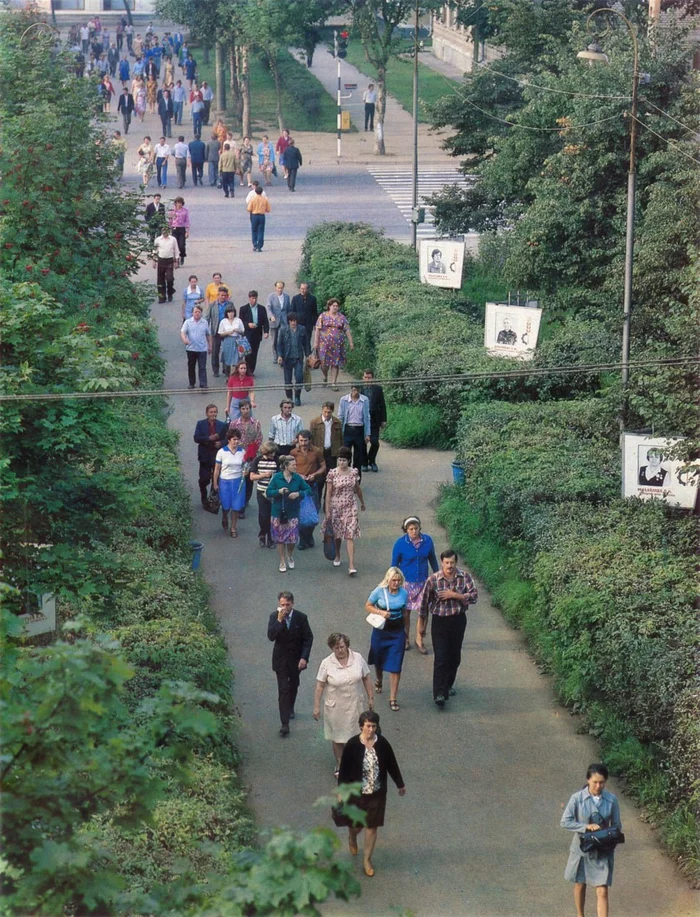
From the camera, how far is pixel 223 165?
1569 inches

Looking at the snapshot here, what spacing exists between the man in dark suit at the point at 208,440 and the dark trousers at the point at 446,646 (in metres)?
5.77

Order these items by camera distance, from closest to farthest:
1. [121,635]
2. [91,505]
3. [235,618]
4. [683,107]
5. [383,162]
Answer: [91,505], [121,635], [235,618], [683,107], [383,162]

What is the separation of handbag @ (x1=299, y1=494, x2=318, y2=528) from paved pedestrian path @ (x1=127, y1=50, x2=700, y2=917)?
0.47 meters

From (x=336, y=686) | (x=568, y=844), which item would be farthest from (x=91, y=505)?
(x=568, y=844)

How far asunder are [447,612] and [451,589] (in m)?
0.20

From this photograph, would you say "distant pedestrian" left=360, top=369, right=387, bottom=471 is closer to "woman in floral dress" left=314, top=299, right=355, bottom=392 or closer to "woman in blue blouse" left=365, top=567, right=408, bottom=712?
"woman in floral dress" left=314, top=299, right=355, bottom=392

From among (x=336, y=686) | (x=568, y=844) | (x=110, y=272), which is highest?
(x=110, y=272)

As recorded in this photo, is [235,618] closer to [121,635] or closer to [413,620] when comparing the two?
[413,620]

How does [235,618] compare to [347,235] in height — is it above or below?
below

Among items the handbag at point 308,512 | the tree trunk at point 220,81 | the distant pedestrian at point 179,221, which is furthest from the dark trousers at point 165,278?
the tree trunk at point 220,81

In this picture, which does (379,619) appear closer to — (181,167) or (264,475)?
(264,475)

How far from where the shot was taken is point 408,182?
44.5m

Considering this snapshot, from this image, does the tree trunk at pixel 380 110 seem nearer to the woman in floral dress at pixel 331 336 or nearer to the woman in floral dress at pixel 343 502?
the woman in floral dress at pixel 331 336

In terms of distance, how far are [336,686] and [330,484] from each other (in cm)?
484
